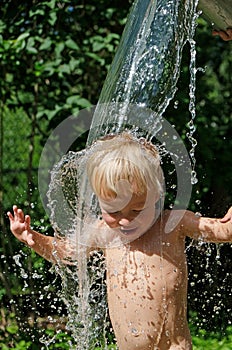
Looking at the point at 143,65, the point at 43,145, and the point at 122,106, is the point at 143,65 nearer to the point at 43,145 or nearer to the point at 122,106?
the point at 122,106

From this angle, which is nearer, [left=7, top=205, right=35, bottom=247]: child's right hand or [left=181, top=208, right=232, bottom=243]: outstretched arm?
[left=181, top=208, right=232, bottom=243]: outstretched arm

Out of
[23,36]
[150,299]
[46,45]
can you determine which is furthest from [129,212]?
[46,45]

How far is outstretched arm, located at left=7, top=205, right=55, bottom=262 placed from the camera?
2635 mm

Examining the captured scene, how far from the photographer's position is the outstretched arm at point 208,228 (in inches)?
97.3

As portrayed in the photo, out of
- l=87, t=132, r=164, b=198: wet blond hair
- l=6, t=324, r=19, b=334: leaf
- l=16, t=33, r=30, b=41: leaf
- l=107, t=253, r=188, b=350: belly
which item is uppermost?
l=16, t=33, r=30, b=41: leaf

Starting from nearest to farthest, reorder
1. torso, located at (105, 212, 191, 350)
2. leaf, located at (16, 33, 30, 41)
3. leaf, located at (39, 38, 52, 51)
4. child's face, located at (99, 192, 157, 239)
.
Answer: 1. child's face, located at (99, 192, 157, 239)
2. torso, located at (105, 212, 191, 350)
3. leaf, located at (16, 33, 30, 41)
4. leaf, located at (39, 38, 52, 51)

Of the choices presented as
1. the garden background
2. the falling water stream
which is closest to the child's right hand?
the falling water stream

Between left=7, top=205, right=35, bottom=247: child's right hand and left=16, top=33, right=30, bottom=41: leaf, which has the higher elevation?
left=16, top=33, right=30, bottom=41: leaf

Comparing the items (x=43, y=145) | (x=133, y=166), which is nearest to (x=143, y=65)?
(x=133, y=166)

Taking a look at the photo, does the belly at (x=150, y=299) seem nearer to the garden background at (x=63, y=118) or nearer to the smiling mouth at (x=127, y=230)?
the smiling mouth at (x=127, y=230)

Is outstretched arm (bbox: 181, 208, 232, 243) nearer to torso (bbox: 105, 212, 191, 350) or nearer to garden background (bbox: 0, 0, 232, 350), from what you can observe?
torso (bbox: 105, 212, 191, 350)

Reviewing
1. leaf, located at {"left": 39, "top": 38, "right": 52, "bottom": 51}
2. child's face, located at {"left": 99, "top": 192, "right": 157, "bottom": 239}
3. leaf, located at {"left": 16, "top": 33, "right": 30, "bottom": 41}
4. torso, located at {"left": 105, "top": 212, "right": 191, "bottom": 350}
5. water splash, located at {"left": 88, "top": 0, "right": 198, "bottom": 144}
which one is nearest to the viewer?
child's face, located at {"left": 99, "top": 192, "right": 157, "bottom": 239}

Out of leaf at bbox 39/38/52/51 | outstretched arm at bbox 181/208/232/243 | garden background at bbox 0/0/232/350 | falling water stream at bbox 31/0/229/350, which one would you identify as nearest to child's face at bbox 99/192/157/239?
outstretched arm at bbox 181/208/232/243

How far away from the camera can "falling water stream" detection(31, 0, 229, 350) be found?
9.15 feet
